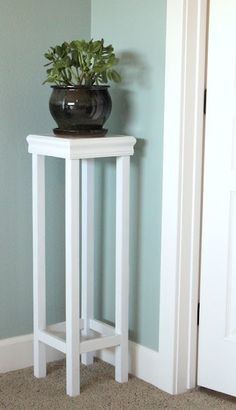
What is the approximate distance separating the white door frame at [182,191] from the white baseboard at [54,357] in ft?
0.22

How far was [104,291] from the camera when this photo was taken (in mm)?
3086

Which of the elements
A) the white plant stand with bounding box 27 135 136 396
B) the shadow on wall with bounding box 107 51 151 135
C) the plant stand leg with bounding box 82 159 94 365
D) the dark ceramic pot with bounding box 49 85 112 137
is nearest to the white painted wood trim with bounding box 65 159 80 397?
the white plant stand with bounding box 27 135 136 396

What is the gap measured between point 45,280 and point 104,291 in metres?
Answer: 0.28

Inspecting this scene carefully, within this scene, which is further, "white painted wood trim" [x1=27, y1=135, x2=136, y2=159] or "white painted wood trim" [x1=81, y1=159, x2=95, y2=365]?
"white painted wood trim" [x1=81, y1=159, x2=95, y2=365]

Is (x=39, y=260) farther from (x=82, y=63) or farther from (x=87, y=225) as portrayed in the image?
(x=82, y=63)

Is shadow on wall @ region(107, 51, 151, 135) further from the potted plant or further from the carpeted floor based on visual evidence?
the carpeted floor

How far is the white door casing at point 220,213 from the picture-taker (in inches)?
101

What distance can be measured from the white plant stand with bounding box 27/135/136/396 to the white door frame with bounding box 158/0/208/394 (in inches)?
6.5

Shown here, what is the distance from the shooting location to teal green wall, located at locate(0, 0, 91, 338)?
2.81m

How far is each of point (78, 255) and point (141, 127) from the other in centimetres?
58

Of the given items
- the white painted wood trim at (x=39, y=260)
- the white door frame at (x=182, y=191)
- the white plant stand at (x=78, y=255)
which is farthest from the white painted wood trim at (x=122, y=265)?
the white painted wood trim at (x=39, y=260)

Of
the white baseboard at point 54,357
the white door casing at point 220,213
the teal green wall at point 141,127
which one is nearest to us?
the white door casing at point 220,213

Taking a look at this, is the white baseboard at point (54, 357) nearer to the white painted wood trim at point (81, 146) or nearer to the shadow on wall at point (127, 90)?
the white painted wood trim at point (81, 146)

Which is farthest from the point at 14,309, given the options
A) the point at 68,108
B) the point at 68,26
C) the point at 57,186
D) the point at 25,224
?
the point at 68,26
